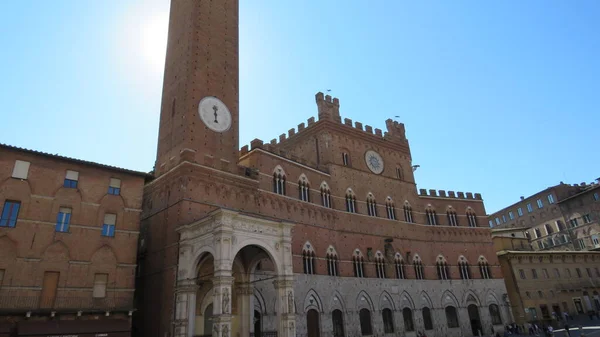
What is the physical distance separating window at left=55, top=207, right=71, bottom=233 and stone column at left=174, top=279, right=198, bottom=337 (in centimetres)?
597

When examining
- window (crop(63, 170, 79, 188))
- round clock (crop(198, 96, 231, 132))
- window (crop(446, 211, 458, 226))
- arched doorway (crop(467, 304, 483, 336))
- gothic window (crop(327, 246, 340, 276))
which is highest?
round clock (crop(198, 96, 231, 132))

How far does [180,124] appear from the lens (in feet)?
80.4

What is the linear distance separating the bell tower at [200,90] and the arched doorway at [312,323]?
10.4m

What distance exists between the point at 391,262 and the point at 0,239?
25528 millimetres

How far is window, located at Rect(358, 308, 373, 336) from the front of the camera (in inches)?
1125

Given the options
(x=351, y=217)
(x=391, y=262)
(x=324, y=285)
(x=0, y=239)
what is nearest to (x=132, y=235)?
(x=0, y=239)

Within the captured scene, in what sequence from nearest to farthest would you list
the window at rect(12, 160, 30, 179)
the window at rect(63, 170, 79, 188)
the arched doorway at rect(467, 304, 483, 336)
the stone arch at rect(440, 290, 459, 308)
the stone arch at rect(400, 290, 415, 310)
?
the window at rect(12, 160, 30, 179) < the window at rect(63, 170, 79, 188) < the stone arch at rect(400, 290, 415, 310) < the stone arch at rect(440, 290, 459, 308) < the arched doorway at rect(467, 304, 483, 336)

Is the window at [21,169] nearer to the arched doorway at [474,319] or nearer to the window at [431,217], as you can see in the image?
the window at [431,217]

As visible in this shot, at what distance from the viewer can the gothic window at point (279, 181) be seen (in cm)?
2739

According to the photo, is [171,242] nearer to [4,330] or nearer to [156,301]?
[156,301]

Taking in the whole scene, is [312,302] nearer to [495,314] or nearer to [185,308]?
[185,308]

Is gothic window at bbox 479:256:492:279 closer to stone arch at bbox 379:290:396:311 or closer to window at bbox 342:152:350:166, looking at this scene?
stone arch at bbox 379:290:396:311

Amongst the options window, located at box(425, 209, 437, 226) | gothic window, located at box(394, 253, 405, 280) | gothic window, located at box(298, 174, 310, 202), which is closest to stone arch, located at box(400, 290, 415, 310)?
gothic window, located at box(394, 253, 405, 280)

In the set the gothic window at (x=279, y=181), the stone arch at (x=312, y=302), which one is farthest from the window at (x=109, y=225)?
the stone arch at (x=312, y=302)
